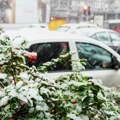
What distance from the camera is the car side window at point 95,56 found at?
243 inches

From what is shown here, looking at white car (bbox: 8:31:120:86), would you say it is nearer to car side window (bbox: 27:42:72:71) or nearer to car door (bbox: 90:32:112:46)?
car side window (bbox: 27:42:72:71)

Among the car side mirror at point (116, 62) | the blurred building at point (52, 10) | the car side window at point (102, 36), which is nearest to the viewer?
the car side mirror at point (116, 62)

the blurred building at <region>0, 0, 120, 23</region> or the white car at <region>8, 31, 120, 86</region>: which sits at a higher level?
the white car at <region>8, 31, 120, 86</region>

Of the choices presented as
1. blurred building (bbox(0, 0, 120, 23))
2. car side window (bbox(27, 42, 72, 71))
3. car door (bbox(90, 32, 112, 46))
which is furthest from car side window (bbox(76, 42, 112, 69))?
blurred building (bbox(0, 0, 120, 23))

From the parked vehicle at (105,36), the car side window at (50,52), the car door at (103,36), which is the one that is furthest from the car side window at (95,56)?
the car door at (103,36)

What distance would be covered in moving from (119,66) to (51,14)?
42.0m

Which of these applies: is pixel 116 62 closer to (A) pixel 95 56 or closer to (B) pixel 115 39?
(A) pixel 95 56

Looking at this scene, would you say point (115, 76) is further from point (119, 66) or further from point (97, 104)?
point (97, 104)

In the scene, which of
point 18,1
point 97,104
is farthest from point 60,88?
point 18,1

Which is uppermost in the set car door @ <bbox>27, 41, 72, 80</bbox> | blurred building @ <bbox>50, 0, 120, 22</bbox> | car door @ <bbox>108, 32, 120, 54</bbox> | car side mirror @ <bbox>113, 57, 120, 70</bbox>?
car door @ <bbox>27, 41, 72, 80</bbox>

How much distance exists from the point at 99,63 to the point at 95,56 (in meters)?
0.13

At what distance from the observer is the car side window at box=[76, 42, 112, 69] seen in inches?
243

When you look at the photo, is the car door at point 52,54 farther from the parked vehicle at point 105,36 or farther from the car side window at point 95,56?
the parked vehicle at point 105,36

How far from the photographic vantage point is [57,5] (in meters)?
50.3
